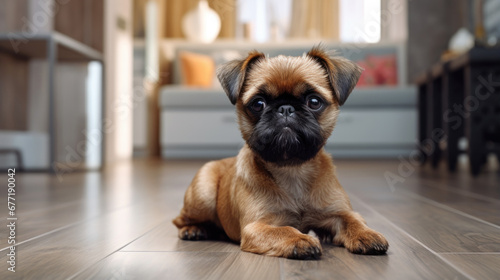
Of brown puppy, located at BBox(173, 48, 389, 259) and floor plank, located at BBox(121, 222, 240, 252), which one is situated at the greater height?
brown puppy, located at BBox(173, 48, 389, 259)

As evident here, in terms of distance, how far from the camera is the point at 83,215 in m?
1.95

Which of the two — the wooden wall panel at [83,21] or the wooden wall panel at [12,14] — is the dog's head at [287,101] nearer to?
the wooden wall panel at [12,14]

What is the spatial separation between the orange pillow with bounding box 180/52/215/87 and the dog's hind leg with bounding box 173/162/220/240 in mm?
5798

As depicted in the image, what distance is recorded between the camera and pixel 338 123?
621 centimetres

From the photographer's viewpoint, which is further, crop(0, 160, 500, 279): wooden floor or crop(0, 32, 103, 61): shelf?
crop(0, 32, 103, 61): shelf

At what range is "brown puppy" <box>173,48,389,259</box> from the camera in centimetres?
125

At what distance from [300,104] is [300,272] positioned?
1.49ft

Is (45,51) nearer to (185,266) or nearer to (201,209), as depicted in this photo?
(201,209)

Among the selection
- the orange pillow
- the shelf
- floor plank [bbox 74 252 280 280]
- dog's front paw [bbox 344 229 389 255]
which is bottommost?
floor plank [bbox 74 252 280 280]

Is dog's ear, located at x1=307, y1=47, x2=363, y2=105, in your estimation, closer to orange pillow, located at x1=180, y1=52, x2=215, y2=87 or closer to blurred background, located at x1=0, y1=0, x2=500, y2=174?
blurred background, located at x1=0, y1=0, x2=500, y2=174

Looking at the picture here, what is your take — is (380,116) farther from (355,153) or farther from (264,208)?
(264,208)

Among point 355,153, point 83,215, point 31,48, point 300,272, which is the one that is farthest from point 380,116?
point 300,272

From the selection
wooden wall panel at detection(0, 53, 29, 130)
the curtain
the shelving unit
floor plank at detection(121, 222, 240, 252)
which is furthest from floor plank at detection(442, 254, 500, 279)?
the curtain

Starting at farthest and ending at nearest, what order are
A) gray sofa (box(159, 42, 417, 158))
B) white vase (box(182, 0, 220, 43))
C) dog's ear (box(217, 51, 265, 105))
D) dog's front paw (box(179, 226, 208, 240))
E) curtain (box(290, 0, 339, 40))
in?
curtain (box(290, 0, 339, 40)), white vase (box(182, 0, 220, 43)), gray sofa (box(159, 42, 417, 158)), dog's front paw (box(179, 226, 208, 240)), dog's ear (box(217, 51, 265, 105))
